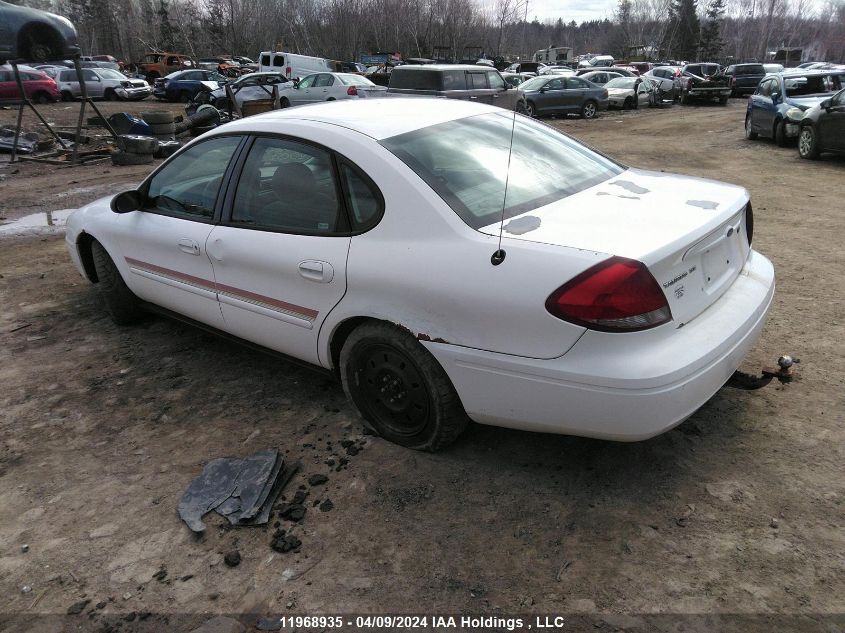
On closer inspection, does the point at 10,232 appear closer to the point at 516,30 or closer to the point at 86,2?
the point at 86,2

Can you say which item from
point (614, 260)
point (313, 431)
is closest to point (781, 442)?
point (614, 260)

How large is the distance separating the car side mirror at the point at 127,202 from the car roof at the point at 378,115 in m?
0.84

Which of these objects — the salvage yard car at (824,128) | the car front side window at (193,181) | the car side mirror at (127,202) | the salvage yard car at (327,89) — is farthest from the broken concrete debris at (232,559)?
the salvage yard car at (327,89)

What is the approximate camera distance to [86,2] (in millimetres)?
85000

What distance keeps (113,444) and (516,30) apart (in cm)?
13107

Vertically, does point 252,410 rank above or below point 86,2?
below

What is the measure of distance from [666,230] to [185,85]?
109ft

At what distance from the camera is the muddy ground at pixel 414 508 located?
2.23 metres

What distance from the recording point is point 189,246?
371 cm

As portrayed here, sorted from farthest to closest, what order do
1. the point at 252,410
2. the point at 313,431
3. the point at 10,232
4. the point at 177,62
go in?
the point at 177,62 → the point at 10,232 → the point at 252,410 → the point at 313,431

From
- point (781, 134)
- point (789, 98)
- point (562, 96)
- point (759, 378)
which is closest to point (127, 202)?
point (759, 378)

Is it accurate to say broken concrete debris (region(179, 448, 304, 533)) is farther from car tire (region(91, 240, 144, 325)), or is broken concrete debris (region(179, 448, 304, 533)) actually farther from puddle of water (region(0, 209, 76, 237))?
puddle of water (region(0, 209, 76, 237))

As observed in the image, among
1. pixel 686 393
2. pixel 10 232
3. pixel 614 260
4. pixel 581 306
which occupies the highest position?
pixel 614 260

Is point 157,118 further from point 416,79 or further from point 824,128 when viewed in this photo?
point 824,128
